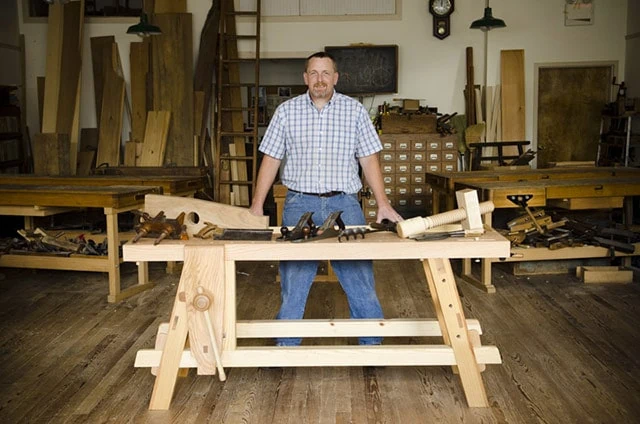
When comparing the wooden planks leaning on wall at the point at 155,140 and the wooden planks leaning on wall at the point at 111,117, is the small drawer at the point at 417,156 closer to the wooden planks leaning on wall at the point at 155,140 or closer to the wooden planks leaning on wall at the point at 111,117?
the wooden planks leaning on wall at the point at 155,140

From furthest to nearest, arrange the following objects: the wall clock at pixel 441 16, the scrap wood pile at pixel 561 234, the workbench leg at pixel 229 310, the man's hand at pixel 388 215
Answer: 1. the wall clock at pixel 441 16
2. the scrap wood pile at pixel 561 234
3. the man's hand at pixel 388 215
4. the workbench leg at pixel 229 310

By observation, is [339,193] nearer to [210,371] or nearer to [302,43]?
[210,371]

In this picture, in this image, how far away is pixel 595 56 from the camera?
923cm

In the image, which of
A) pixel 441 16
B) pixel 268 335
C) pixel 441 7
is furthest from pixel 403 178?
pixel 268 335

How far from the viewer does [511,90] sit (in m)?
9.20

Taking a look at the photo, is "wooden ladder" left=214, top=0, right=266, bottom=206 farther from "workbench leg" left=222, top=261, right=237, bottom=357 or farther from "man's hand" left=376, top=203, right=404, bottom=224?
"workbench leg" left=222, top=261, right=237, bottom=357

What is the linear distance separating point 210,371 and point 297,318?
70cm

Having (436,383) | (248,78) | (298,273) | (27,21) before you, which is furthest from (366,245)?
(248,78)

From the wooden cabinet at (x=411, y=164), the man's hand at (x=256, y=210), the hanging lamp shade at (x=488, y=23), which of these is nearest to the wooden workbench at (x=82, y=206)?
the man's hand at (x=256, y=210)

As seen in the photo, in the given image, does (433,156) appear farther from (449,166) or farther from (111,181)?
(111,181)

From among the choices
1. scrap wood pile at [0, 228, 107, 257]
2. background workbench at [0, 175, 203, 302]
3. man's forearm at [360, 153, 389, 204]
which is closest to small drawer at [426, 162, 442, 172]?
background workbench at [0, 175, 203, 302]

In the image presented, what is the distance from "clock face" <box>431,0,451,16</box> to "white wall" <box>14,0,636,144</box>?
0.42 ft

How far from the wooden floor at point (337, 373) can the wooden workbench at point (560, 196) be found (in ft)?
1.09

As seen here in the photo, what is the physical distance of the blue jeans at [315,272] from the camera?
3.82 meters
